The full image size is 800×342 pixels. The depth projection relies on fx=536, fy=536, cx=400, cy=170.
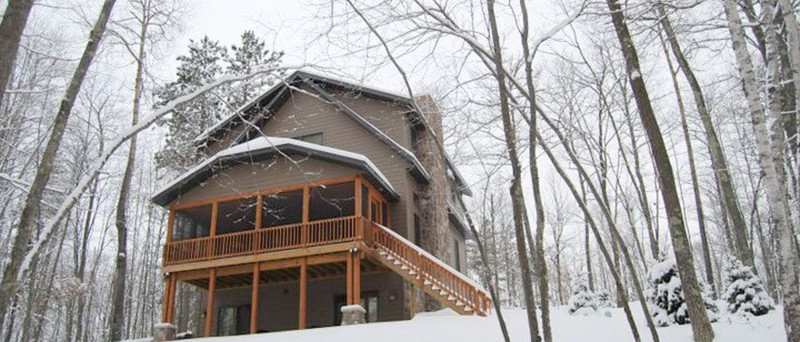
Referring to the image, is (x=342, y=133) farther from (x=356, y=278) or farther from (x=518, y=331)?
(x=518, y=331)

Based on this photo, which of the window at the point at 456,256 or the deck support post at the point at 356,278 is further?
the window at the point at 456,256

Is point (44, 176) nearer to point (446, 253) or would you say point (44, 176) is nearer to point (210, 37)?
point (446, 253)

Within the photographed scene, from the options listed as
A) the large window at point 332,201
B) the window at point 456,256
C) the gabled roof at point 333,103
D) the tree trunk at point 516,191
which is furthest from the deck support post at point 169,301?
the tree trunk at point 516,191

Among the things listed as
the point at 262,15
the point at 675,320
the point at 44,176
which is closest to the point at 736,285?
the point at 675,320

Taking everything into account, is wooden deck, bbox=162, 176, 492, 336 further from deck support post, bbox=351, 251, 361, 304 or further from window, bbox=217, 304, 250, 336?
window, bbox=217, 304, 250, 336

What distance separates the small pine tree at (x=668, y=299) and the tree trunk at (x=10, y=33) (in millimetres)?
9825

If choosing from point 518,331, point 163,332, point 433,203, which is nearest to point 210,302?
point 163,332

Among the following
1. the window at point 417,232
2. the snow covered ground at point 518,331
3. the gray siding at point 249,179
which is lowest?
the snow covered ground at point 518,331

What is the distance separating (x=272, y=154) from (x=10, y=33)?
33.2 ft

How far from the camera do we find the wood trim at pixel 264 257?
44.9 feet

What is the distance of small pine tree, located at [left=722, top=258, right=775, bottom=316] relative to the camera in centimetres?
905

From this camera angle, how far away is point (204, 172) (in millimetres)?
15289

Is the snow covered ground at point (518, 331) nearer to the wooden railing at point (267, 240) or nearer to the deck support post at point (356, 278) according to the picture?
the deck support post at point (356, 278)

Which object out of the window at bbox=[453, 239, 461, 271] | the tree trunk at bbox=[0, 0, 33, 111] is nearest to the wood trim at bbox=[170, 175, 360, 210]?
the window at bbox=[453, 239, 461, 271]
